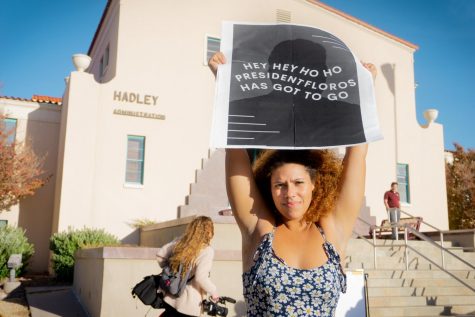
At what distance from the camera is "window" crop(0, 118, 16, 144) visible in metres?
16.3

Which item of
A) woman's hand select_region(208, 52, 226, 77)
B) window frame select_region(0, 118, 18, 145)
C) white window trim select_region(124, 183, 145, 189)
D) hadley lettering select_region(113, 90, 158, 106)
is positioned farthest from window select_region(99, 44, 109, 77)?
woman's hand select_region(208, 52, 226, 77)

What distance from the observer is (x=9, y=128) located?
17.0 m

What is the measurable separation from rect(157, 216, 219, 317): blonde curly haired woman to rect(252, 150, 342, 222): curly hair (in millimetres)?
3203

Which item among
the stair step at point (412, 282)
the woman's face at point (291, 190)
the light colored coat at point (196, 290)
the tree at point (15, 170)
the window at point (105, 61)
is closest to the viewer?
the woman's face at point (291, 190)

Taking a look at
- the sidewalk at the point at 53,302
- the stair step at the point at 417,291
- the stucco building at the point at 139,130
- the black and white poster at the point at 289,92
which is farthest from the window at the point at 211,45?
the black and white poster at the point at 289,92

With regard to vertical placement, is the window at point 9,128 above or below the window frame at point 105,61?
below

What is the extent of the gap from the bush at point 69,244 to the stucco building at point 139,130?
123 centimetres

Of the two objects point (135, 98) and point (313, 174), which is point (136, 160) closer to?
point (135, 98)

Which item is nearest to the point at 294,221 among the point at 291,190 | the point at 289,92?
the point at 291,190

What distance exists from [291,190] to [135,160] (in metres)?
14.4

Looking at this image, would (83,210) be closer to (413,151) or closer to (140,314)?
(140,314)

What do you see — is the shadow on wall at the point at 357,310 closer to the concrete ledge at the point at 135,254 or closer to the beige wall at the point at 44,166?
the concrete ledge at the point at 135,254

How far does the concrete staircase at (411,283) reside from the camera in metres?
9.66

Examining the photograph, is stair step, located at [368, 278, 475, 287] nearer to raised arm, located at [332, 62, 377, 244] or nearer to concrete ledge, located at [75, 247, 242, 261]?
concrete ledge, located at [75, 247, 242, 261]
